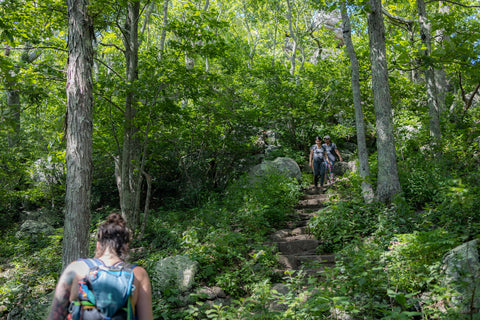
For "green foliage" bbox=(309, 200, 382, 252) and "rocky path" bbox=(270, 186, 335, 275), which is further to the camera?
"green foliage" bbox=(309, 200, 382, 252)

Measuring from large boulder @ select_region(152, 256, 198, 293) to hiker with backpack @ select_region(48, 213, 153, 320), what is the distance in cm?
306

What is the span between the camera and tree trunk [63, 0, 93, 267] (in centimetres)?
455

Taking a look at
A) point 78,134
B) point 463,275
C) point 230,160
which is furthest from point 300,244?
point 230,160

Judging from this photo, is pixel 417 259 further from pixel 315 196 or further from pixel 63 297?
pixel 315 196

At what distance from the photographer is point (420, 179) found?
24.0 feet

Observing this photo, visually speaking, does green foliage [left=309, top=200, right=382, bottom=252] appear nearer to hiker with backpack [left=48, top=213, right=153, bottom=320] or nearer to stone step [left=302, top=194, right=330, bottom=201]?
stone step [left=302, top=194, right=330, bottom=201]

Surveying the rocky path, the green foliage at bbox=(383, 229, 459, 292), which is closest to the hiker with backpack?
the rocky path

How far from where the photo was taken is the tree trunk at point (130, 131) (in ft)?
27.8

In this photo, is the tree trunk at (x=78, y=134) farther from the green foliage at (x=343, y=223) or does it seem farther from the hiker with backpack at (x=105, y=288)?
the green foliage at (x=343, y=223)

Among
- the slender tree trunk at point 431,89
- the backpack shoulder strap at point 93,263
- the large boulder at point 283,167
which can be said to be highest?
the slender tree trunk at point 431,89

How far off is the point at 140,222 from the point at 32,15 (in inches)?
228

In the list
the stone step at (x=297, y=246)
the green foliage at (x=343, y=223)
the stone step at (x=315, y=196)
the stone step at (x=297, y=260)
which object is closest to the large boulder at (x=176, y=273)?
the stone step at (x=297, y=260)

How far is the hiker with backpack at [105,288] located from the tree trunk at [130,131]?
6.28 meters

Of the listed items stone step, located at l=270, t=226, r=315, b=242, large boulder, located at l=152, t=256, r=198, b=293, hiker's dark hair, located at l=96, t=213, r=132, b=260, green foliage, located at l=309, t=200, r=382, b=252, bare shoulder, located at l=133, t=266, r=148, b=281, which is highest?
hiker's dark hair, located at l=96, t=213, r=132, b=260
